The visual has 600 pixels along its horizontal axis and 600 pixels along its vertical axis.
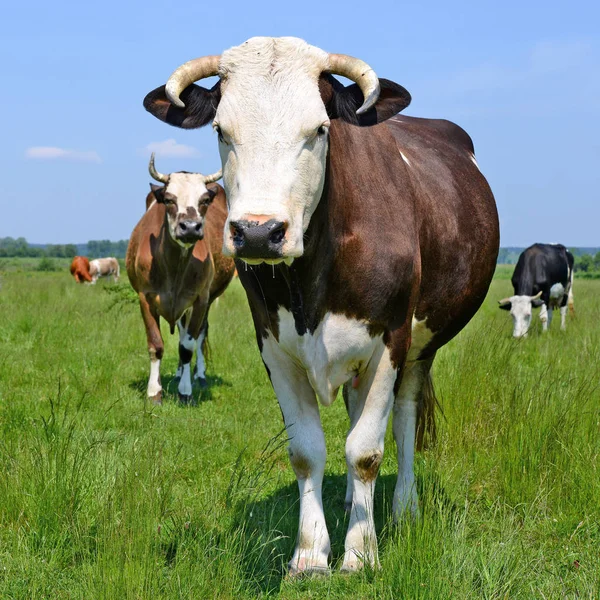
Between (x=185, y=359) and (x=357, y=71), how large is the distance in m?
5.58

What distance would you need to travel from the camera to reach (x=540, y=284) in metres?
17.2

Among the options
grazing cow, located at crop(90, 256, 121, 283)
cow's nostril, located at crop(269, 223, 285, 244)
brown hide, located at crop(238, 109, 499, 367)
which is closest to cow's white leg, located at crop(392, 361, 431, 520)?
brown hide, located at crop(238, 109, 499, 367)

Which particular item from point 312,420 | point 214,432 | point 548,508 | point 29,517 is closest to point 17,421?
point 214,432

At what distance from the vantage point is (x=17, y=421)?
5.57 metres

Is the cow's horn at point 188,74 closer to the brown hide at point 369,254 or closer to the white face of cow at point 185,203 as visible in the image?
the brown hide at point 369,254

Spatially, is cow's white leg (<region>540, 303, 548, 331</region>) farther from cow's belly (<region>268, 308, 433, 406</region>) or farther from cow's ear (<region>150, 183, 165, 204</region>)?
cow's belly (<region>268, 308, 433, 406</region>)

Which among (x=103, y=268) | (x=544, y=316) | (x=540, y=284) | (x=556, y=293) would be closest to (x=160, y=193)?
(x=544, y=316)

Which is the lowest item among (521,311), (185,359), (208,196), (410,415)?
(185,359)

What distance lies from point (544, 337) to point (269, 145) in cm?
1062

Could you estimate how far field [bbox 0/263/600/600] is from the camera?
3.05m

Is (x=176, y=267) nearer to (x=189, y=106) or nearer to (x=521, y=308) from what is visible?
(x=189, y=106)

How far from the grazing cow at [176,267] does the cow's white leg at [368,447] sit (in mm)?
4404

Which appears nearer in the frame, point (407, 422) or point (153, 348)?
point (407, 422)

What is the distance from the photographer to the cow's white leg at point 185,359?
8.01 meters
